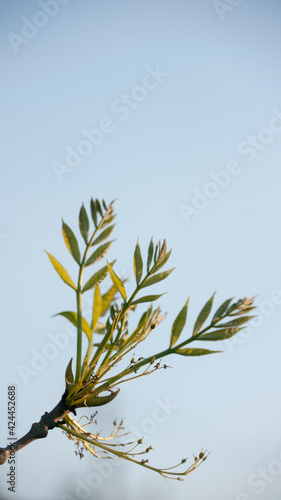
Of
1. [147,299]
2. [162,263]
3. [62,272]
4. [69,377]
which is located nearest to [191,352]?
[147,299]

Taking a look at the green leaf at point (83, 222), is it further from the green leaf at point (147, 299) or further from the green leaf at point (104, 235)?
the green leaf at point (147, 299)

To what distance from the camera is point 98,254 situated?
264 centimetres

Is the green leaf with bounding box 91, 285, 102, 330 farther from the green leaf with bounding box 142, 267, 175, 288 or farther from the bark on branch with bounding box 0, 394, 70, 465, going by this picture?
Result: the bark on branch with bounding box 0, 394, 70, 465

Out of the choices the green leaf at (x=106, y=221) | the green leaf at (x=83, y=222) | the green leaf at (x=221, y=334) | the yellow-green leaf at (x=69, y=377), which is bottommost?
the green leaf at (x=221, y=334)

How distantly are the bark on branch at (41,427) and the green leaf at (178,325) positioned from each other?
54 cm

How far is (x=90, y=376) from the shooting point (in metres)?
2.48

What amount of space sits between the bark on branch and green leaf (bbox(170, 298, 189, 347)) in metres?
0.54

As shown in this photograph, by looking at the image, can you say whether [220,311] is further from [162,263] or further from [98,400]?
[98,400]

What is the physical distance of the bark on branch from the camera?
83.0 inches

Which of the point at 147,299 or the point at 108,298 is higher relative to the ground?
the point at 108,298

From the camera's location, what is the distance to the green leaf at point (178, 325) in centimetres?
245

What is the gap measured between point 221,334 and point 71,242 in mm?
814

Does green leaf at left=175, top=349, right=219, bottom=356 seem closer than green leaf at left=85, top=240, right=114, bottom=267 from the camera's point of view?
Yes

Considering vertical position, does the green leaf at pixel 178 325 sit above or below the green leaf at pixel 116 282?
below
